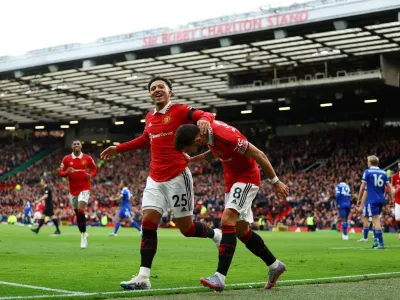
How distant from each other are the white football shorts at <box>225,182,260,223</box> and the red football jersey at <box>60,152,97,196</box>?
8.55m

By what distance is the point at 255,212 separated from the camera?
37.7m

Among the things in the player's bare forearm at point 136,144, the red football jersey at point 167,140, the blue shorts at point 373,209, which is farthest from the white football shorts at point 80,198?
the red football jersey at point 167,140

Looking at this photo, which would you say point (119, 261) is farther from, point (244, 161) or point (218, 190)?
point (218, 190)

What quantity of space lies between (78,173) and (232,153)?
8.82 meters

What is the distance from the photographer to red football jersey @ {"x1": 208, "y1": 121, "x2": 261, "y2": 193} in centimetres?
648

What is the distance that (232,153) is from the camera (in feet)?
22.2

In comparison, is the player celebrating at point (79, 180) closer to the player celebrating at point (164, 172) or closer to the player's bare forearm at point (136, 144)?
the player's bare forearm at point (136, 144)

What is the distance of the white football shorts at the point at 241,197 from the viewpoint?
672cm

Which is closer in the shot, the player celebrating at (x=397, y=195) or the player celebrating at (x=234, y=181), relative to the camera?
the player celebrating at (x=234, y=181)

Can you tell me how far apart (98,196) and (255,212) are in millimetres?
15597

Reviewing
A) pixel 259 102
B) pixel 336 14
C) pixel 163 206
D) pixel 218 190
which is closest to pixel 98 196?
pixel 218 190

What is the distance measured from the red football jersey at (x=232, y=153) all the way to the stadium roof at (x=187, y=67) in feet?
72.9

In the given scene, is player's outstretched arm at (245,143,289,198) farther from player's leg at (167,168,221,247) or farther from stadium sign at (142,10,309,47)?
stadium sign at (142,10,309,47)

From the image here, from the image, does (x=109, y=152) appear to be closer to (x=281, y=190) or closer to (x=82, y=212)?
(x=281, y=190)
